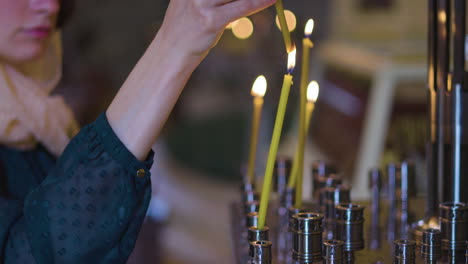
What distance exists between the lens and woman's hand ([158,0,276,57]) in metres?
0.64

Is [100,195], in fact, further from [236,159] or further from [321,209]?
[236,159]

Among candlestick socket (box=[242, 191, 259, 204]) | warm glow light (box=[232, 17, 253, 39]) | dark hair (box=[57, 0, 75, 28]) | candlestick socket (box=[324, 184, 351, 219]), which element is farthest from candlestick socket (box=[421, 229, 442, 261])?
warm glow light (box=[232, 17, 253, 39])

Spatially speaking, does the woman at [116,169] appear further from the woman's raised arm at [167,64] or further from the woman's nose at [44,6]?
the woman's nose at [44,6]

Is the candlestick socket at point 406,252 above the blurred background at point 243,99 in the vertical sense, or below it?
below

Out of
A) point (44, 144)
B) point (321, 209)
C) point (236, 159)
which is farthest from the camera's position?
point (236, 159)

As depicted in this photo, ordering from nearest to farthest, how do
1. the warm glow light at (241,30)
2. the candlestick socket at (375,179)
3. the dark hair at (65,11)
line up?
the candlestick socket at (375,179)
the dark hair at (65,11)
the warm glow light at (241,30)

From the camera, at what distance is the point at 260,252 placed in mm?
649

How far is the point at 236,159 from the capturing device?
4371 millimetres

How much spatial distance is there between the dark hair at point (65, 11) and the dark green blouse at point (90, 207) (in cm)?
41

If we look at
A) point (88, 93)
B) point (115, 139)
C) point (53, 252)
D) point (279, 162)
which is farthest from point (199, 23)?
point (88, 93)

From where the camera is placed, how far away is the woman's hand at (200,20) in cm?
64

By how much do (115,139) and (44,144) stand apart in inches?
13.7

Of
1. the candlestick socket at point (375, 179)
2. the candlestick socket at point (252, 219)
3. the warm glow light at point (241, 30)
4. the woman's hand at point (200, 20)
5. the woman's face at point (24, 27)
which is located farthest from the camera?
the warm glow light at point (241, 30)

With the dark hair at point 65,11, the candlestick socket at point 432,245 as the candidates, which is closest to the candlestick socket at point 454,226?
the candlestick socket at point 432,245
